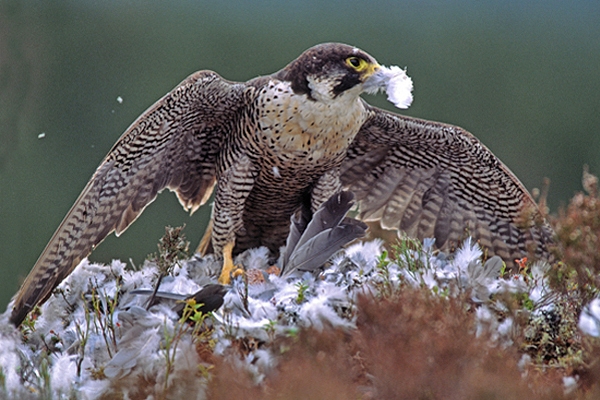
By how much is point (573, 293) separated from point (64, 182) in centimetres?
1011

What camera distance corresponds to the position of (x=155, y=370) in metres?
2.01

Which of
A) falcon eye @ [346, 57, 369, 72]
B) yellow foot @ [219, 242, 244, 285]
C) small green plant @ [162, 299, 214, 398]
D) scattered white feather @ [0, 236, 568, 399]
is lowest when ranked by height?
yellow foot @ [219, 242, 244, 285]

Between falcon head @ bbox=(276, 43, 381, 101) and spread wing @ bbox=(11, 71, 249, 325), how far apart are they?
13.8 inches

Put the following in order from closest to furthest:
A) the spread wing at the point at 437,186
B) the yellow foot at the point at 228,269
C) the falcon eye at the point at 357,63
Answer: the falcon eye at the point at 357,63, the yellow foot at the point at 228,269, the spread wing at the point at 437,186

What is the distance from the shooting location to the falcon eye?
9.93 feet

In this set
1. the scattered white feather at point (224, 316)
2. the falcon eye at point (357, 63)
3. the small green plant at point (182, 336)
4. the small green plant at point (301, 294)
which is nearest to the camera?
the small green plant at point (182, 336)

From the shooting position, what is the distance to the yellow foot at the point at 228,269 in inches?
125

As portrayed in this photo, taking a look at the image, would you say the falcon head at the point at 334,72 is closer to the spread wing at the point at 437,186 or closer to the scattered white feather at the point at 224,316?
the spread wing at the point at 437,186

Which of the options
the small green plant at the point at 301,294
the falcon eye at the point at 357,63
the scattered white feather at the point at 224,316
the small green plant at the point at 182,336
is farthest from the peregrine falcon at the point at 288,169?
the small green plant at the point at 182,336

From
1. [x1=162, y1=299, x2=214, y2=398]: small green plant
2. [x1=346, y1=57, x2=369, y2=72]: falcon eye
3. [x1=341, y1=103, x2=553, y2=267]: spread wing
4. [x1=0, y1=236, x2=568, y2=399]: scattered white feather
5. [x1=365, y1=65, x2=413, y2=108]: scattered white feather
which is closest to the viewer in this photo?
[x1=162, y1=299, x2=214, y2=398]: small green plant

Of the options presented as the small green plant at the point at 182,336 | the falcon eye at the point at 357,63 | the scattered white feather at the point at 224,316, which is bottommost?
the scattered white feather at the point at 224,316

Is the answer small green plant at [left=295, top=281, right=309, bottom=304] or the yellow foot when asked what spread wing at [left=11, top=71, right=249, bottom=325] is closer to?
the yellow foot

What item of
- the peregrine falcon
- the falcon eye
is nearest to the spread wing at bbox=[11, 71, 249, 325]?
the peregrine falcon

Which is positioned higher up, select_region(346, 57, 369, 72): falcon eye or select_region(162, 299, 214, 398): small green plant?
select_region(346, 57, 369, 72): falcon eye
